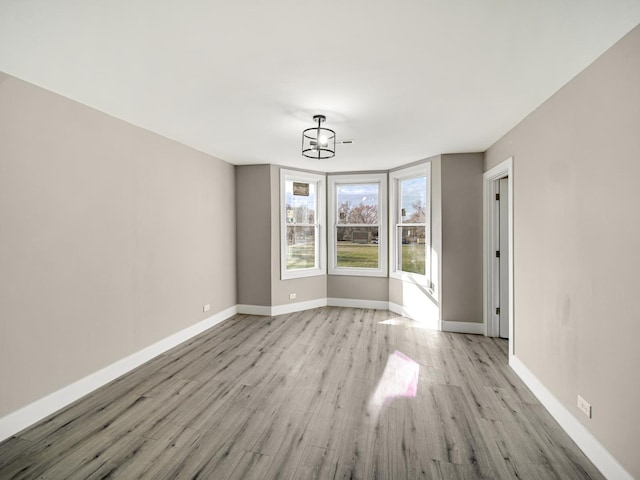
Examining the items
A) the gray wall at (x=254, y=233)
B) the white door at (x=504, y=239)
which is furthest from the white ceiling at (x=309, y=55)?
the gray wall at (x=254, y=233)

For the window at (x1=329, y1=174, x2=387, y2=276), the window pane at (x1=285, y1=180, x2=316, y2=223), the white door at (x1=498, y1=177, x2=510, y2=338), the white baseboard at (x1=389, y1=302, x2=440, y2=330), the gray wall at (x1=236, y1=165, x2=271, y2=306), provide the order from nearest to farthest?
the white door at (x1=498, y1=177, x2=510, y2=338) → the white baseboard at (x1=389, y1=302, x2=440, y2=330) → the gray wall at (x1=236, y1=165, x2=271, y2=306) → the window pane at (x1=285, y1=180, x2=316, y2=223) → the window at (x1=329, y1=174, x2=387, y2=276)

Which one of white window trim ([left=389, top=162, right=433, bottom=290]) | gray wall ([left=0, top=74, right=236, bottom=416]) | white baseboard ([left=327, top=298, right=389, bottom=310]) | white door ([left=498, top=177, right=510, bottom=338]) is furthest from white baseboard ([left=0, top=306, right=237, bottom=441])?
white door ([left=498, top=177, right=510, bottom=338])

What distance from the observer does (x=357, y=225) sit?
602 centimetres

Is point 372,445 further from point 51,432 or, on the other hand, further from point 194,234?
point 194,234

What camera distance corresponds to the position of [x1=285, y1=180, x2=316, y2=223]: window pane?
5758 mm

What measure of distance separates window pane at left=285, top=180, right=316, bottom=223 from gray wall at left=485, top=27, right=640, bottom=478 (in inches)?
143

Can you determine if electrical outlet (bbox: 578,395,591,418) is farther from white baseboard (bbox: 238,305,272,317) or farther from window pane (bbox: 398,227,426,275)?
white baseboard (bbox: 238,305,272,317)

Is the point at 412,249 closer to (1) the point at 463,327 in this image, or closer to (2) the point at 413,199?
(2) the point at 413,199

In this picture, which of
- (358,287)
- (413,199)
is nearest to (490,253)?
(413,199)

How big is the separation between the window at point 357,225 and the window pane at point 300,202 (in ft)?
1.17

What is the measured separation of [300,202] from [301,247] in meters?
0.82

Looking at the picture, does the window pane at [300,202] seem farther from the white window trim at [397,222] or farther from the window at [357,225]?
the white window trim at [397,222]

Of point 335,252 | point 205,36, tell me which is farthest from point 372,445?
point 335,252

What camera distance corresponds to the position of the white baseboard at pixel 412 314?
4.82 m
